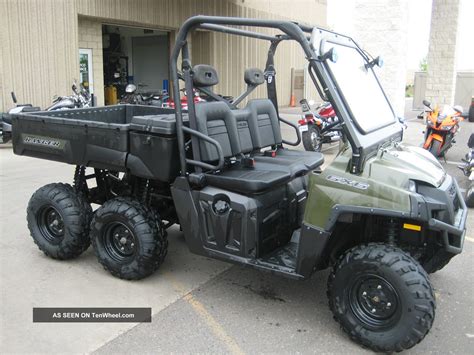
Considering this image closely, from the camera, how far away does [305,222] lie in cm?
325

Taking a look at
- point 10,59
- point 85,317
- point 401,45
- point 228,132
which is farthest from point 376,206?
point 10,59

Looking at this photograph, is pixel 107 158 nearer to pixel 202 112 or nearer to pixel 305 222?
pixel 202 112

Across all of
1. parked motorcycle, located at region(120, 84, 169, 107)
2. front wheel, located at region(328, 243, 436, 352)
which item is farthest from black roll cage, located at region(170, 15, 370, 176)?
parked motorcycle, located at region(120, 84, 169, 107)

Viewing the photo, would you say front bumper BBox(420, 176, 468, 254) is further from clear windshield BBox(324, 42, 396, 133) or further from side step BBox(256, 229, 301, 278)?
side step BBox(256, 229, 301, 278)

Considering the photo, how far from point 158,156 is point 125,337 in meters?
1.35

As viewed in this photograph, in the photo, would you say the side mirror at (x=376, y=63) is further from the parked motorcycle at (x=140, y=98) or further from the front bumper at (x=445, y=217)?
the parked motorcycle at (x=140, y=98)

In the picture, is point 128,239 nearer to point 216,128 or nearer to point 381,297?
point 216,128

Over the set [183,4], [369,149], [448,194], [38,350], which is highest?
[183,4]

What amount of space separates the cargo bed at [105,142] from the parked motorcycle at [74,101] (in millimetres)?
6097

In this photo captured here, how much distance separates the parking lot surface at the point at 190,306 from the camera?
10.7 feet

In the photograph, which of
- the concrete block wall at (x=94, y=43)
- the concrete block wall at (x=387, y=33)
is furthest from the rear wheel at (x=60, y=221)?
the concrete block wall at (x=94, y=43)

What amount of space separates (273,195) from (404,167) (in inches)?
38.8

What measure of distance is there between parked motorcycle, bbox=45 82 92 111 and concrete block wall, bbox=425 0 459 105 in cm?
1309

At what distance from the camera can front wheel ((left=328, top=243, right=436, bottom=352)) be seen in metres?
2.92
